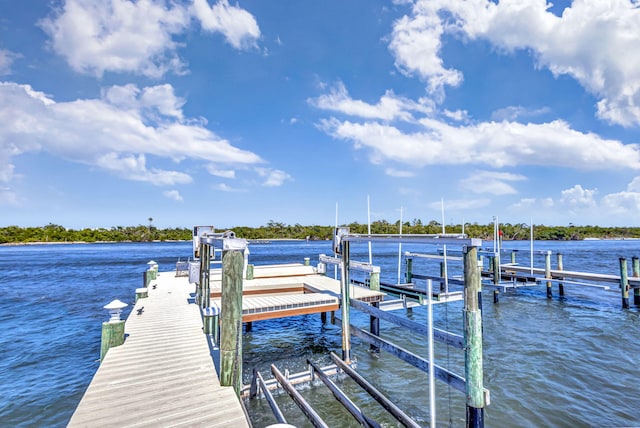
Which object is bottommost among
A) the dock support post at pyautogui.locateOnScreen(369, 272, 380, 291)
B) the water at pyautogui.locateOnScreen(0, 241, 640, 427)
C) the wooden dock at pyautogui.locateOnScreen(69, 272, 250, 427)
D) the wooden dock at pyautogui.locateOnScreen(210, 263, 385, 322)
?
the water at pyautogui.locateOnScreen(0, 241, 640, 427)

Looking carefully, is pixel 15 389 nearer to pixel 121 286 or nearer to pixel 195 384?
pixel 195 384

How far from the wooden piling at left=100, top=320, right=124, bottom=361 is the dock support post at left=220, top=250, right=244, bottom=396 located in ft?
11.4

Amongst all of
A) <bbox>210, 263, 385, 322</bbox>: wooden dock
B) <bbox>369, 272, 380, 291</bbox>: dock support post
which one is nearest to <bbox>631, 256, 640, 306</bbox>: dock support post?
<bbox>369, 272, 380, 291</bbox>: dock support post

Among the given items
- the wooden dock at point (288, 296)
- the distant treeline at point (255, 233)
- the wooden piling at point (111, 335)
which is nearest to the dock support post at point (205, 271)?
the wooden dock at point (288, 296)

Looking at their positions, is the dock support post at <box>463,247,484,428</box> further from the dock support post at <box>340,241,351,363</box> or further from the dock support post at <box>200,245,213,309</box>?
the dock support post at <box>200,245,213,309</box>

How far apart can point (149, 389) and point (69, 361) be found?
8762mm

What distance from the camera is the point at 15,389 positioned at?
9500 millimetres

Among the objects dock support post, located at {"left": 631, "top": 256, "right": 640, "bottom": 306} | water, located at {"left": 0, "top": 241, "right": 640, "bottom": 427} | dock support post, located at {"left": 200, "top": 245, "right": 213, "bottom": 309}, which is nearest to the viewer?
water, located at {"left": 0, "top": 241, "right": 640, "bottom": 427}

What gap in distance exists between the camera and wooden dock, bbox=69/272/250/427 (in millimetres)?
4988

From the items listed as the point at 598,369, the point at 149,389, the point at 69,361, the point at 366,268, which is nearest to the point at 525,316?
the point at 598,369

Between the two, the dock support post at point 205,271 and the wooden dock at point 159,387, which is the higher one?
the dock support post at point 205,271

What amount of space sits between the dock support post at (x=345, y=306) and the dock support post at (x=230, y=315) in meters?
4.61

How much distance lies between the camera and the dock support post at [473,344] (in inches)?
226

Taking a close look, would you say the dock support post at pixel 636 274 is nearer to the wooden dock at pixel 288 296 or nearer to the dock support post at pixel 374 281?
the dock support post at pixel 374 281
